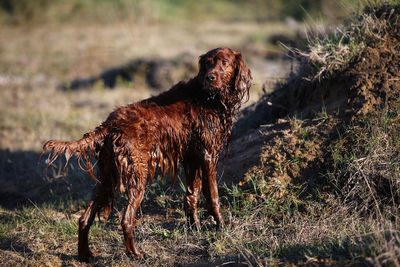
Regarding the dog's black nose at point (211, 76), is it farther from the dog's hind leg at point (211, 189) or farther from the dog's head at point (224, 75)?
the dog's hind leg at point (211, 189)

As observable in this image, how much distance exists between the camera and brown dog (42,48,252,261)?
3473 millimetres

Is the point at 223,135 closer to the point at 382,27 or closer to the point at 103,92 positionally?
the point at 382,27

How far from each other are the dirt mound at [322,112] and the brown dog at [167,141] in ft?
2.32

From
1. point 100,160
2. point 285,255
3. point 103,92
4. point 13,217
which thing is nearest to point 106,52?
point 103,92

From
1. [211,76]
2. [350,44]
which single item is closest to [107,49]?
[350,44]

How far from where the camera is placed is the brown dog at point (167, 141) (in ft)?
11.4

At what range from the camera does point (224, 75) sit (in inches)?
151

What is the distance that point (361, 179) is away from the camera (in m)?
3.94

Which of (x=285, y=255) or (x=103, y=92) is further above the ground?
(x=103, y=92)

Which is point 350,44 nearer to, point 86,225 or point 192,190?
point 192,190

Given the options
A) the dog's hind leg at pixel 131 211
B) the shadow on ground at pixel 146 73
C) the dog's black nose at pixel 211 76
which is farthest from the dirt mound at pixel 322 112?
the shadow on ground at pixel 146 73

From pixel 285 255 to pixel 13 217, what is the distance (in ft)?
11.0

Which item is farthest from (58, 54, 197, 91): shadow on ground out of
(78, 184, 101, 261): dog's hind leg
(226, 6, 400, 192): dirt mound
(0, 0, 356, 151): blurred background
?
(78, 184, 101, 261): dog's hind leg

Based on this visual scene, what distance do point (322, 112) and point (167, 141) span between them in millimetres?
2019
